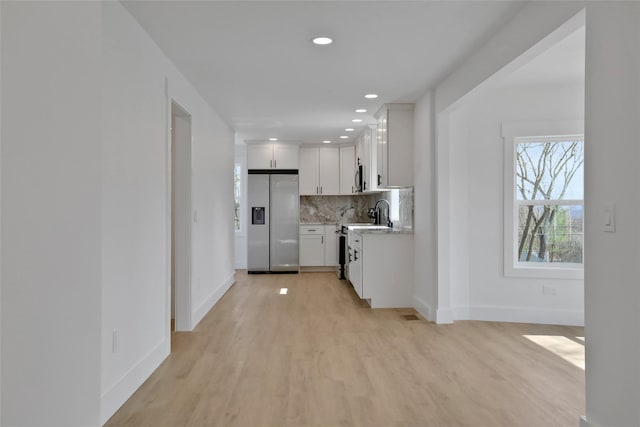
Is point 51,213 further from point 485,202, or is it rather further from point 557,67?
point 485,202

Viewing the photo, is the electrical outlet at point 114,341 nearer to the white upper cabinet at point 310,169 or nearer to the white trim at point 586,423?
the white trim at point 586,423

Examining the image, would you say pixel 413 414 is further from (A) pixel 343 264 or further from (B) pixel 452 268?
(A) pixel 343 264

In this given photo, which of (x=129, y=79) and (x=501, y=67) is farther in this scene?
(x=501, y=67)

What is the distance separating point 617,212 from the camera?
1958 millimetres

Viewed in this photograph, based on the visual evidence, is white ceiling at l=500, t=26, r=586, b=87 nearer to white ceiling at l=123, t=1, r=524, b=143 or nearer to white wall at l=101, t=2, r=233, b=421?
white ceiling at l=123, t=1, r=524, b=143

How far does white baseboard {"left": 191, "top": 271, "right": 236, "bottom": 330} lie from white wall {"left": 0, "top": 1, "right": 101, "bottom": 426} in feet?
12.0

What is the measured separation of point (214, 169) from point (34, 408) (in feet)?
16.3

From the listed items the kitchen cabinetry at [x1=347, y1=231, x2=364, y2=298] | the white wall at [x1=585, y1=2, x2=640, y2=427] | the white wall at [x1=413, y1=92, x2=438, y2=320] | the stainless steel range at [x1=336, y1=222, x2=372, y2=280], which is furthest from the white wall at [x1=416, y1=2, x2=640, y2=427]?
the stainless steel range at [x1=336, y1=222, x2=372, y2=280]

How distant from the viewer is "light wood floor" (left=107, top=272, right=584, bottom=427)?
2531 mm

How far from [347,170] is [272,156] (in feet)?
4.76

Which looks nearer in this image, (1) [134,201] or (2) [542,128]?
(1) [134,201]

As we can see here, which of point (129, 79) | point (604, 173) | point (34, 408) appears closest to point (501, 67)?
point (604, 173)

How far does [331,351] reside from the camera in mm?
3727

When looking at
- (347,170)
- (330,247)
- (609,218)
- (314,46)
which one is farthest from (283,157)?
(609,218)
